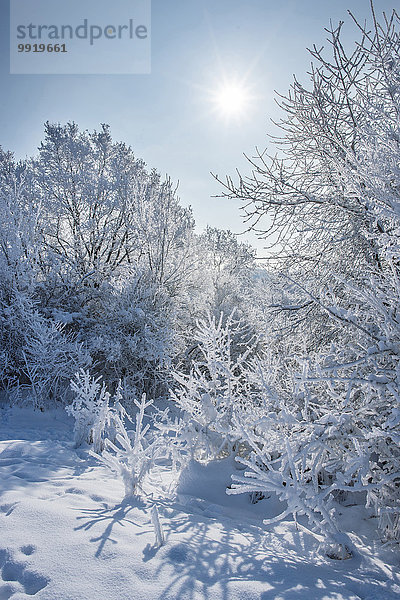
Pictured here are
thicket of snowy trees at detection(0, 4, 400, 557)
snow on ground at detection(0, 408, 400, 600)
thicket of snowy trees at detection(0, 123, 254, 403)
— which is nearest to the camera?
snow on ground at detection(0, 408, 400, 600)

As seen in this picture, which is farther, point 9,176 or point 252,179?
point 9,176

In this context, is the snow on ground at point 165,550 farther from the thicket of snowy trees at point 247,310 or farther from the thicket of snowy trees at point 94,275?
the thicket of snowy trees at point 94,275

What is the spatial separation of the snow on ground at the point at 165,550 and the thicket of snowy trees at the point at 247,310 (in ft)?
0.84

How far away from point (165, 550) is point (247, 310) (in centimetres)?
1169

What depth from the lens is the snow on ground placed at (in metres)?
1.74

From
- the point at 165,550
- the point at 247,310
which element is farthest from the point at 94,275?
the point at 165,550

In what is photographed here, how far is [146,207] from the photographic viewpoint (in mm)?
11211

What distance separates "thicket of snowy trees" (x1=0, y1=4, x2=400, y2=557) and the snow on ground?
0.84 ft

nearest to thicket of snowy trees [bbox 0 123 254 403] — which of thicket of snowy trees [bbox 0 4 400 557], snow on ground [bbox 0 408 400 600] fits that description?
thicket of snowy trees [bbox 0 4 400 557]

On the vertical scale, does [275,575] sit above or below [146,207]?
below

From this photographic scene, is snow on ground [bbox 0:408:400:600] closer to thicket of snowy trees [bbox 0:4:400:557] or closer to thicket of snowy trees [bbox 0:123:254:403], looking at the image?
thicket of snowy trees [bbox 0:4:400:557]

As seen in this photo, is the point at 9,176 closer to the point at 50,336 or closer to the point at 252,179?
the point at 50,336

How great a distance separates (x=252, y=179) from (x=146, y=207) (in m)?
7.12

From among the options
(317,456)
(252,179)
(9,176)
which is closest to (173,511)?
(317,456)
